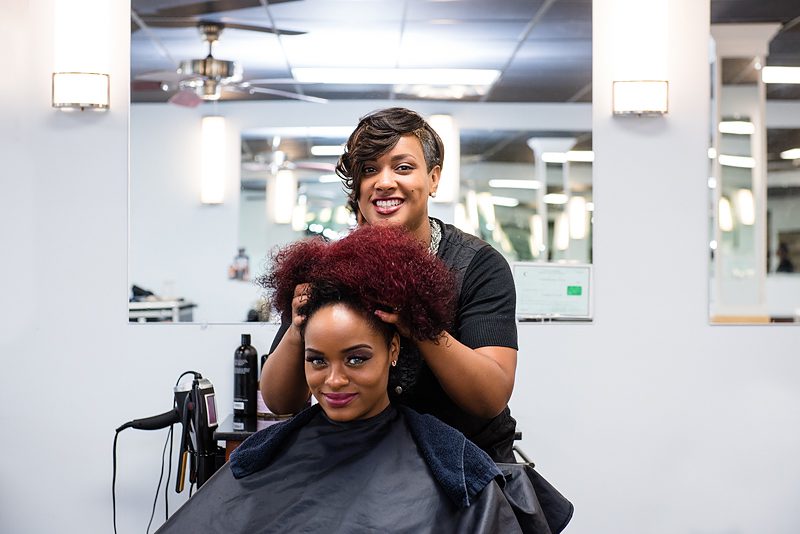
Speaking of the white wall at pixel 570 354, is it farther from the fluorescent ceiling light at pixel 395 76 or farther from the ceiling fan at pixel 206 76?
the fluorescent ceiling light at pixel 395 76

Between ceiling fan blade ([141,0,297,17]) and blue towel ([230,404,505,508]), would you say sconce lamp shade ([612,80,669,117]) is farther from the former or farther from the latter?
blue towel ([230,404,505,508])

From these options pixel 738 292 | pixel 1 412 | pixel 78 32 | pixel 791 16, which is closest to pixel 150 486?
pixel 1 412

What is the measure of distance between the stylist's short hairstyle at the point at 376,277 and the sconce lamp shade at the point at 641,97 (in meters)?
1.62

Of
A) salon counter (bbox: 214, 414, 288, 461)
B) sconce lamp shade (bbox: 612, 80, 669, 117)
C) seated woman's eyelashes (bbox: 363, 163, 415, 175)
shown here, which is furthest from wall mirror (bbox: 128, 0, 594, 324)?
seated woman's eyelashes (bbox: 363, 163, 415, 175)

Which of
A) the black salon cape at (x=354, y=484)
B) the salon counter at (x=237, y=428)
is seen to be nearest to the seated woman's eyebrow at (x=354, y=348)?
the black salon cape at (x=354, y=484)

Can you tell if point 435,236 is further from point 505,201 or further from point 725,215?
point 725,215

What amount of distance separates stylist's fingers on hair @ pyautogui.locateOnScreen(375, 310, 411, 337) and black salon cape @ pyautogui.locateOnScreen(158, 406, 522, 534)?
20cm

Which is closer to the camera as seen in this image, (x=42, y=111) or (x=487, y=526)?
(x=487, y=526)

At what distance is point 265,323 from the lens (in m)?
2.89

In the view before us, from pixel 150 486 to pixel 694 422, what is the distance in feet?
5.81

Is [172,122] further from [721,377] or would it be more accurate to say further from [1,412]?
[721,377]

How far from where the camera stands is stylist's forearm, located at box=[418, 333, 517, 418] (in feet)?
4.85

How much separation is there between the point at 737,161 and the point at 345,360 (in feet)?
6.57

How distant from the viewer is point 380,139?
5.41 feet
